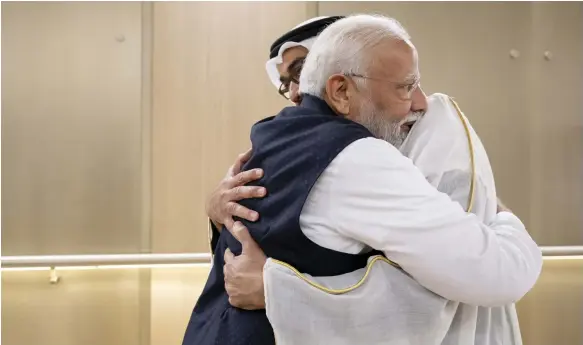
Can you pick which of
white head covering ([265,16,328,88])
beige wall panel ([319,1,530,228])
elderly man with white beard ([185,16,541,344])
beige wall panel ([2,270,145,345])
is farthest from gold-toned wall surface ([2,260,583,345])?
elderly man with white beard ([185,16,541,344])

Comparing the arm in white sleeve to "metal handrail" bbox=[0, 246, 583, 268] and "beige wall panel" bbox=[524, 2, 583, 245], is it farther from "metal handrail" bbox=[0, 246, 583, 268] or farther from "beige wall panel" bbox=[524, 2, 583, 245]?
"beige wall panel" bbox=[524, 2, 583, 245]

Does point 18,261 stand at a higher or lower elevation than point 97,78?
lower

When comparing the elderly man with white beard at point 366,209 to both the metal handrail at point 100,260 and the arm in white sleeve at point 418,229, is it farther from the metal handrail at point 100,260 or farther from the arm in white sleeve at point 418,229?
the metal handrail at point 100,260

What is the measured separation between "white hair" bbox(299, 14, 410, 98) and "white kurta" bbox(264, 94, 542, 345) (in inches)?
5.9

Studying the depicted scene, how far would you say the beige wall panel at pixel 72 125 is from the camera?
8.57ft

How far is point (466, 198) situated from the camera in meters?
1.02

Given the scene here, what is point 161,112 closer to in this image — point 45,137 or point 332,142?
point 45,137

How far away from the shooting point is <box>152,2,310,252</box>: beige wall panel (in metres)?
2.68

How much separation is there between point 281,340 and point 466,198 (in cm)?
36

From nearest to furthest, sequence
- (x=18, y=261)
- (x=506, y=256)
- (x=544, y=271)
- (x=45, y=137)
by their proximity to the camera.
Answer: (x=506, y=256)
(x=18, y=261)
(x=45, y=137)
(x=544, y=271)

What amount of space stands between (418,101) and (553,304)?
2.13 meters

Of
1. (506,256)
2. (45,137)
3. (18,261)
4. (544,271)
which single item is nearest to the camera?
(506,256)

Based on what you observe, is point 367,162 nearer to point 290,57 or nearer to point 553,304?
point 290,57

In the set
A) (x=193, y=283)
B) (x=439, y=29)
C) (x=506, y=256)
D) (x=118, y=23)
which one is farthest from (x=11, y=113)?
(x=506, y=256)
